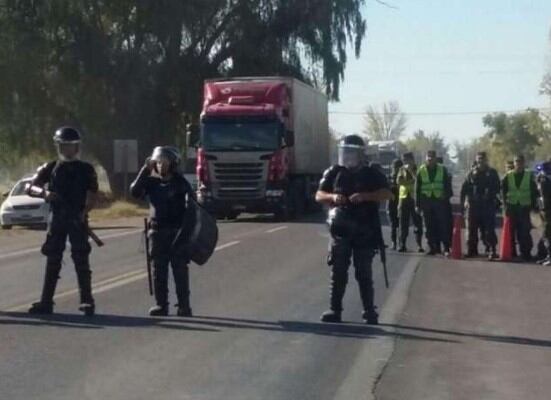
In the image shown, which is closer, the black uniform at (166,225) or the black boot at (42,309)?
the black uniform at (166,225)

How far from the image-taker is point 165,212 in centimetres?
1462

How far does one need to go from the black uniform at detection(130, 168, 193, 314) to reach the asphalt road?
1.38ft

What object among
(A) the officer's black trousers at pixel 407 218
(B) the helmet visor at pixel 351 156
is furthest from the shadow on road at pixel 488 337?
(A) the officer's black trousers at pixel 407 218

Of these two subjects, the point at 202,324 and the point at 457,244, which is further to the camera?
the point at 457,244

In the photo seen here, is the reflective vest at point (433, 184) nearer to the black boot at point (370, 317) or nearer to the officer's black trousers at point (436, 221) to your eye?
the officer's black trousers at point (436, 221)

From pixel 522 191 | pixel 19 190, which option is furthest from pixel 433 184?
pixel 19 190

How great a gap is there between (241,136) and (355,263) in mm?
24694

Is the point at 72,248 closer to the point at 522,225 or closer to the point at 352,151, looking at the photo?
the point at 352,151

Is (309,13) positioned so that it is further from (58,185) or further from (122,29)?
(58,185)

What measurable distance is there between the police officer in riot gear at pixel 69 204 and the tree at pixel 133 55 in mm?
37512

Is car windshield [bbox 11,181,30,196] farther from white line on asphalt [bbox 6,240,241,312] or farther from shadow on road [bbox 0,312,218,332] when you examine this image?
shadow on road [bbox 0,312,218,332]

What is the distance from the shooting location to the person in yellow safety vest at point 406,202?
26.0 metres

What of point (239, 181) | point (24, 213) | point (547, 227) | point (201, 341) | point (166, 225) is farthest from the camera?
point (239, 181)

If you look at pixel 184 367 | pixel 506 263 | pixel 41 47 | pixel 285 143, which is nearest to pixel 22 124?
pixel 41 47
